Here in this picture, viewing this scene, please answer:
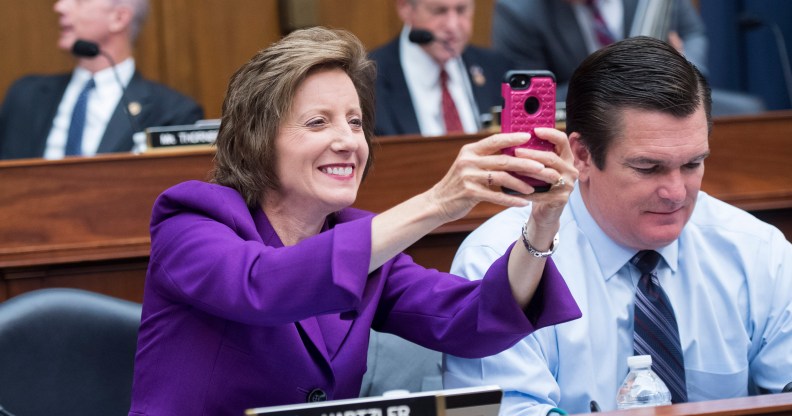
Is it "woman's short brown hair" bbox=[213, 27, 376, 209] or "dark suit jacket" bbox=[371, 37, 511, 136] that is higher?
"woman's short brown hair" bbox=[213, 27, 376, 209]

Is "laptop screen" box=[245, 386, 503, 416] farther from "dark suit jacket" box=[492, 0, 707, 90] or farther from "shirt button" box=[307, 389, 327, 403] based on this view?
"dark suit jacket" box=[492, 0, 707, 90]

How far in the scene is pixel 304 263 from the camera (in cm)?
165

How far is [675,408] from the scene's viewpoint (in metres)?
1.59

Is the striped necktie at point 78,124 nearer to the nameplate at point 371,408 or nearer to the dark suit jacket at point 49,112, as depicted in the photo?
the dark suit jacket at point 49,112

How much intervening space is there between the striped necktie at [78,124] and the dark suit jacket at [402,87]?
1.07 m

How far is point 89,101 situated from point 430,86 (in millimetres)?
1259

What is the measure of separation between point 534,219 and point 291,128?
478mm

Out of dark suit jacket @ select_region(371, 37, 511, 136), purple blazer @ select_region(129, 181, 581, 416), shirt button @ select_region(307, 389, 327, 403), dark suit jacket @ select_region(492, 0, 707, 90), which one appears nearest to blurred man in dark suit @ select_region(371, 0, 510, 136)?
dark suit jacket @ select_region(371, 37, 511, 136)

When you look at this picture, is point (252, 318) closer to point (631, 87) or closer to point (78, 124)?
point (631, 87)

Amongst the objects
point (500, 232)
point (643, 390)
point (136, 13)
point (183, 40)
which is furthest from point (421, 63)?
point (643, 390)

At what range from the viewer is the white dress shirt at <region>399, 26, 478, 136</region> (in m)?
4.12

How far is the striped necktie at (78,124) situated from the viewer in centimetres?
409

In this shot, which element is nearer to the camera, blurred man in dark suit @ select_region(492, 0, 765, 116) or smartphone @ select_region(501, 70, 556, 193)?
smartphone @ select_region(501, 70, 556, 193)

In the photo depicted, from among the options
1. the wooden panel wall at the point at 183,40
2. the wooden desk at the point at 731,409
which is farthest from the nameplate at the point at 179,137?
the wooden panel wall at the point at 183,40
